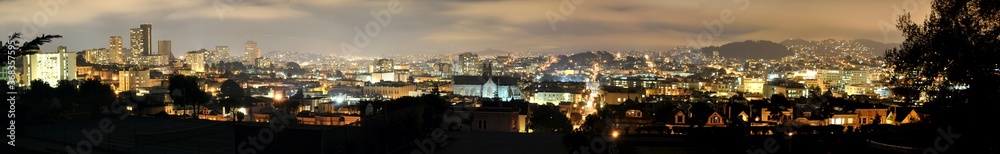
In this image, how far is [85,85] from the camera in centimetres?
1509

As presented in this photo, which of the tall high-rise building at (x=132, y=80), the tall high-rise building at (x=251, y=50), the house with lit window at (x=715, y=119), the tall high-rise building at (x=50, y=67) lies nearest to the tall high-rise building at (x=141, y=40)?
the tall high-rise building at (x=251, y=50)

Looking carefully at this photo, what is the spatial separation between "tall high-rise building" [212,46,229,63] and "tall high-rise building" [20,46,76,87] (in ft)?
146

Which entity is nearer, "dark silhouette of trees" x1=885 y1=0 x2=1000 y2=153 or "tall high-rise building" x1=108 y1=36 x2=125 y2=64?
"dark silhouette of trees" x1=885 y1=0 x2=1000 y2=153

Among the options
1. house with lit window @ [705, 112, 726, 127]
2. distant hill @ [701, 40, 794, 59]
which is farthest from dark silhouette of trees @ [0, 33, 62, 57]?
distant hill @ [701, 40, 794, 59]

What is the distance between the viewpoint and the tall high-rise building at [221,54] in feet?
255

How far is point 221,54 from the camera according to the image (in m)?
80.1

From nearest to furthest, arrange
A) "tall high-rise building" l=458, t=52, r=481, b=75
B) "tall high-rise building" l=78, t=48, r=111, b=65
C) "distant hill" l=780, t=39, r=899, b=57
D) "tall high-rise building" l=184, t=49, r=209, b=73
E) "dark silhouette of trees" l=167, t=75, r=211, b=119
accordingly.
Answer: "dark silhouette of trees" l=167, t=75, r=211, b=119
"tall high-rise building" l=78, t=48, r=111, b=65
"tall high-rise building" l=184, t=49, r=209, b=73
"tall high-rise building" l=458, t=52, r=481, b=75
"distant hill" l=780, t=39, r=899, b=57

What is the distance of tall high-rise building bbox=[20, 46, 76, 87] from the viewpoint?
2692cm

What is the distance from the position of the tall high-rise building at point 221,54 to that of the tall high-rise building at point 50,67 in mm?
44447

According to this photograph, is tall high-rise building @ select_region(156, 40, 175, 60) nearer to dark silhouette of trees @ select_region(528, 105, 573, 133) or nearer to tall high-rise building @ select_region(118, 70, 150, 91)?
tall high-rise building @ select_region(118, 70, 150, 91)

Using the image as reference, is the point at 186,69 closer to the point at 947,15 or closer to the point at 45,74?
the point at 45,74

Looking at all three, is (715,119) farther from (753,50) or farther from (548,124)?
(753,50)

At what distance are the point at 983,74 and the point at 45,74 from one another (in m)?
32.0

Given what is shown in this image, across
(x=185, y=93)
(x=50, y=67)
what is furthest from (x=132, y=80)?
(x=185, y=93)
